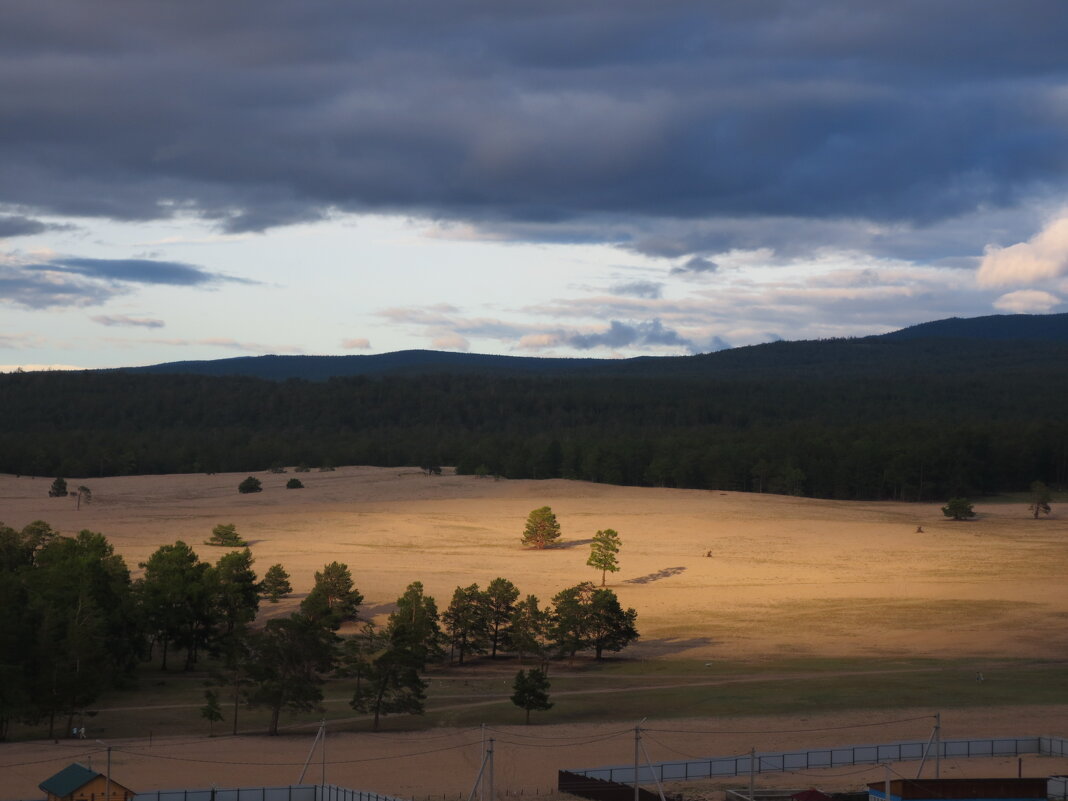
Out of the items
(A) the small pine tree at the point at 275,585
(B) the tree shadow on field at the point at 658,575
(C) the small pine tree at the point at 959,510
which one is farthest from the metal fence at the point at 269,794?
(C) the small pine tree at the point at 959,510

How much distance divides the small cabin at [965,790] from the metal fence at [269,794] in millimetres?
13610

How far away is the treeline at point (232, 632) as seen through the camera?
48562 millimetres

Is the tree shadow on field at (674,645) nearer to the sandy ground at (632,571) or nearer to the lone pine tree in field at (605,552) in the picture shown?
the sandy ground at (632,571)

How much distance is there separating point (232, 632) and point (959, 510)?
75.4 metres

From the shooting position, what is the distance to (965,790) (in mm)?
35469

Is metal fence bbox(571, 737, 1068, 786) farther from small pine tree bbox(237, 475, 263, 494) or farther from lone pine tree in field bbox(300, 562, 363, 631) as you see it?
small pine tree bbox(237, 475, 263, 494)

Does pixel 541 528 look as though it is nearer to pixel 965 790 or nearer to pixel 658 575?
pixel 658 575

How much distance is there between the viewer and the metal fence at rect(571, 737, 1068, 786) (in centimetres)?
3838

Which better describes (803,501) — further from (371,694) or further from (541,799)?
(541,799)

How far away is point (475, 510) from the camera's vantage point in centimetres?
11819

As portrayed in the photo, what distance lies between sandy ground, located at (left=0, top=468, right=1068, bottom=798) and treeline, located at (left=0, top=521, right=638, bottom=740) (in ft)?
8.60

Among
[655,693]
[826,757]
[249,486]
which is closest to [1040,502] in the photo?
[655,693]

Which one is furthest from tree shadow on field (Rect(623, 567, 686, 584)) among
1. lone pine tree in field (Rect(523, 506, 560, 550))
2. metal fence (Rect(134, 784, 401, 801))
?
metal fence (Rect(134, 784, 401, 801))

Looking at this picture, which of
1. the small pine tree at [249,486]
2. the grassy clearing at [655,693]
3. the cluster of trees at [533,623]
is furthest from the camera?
the small pine tree at [249,486]
